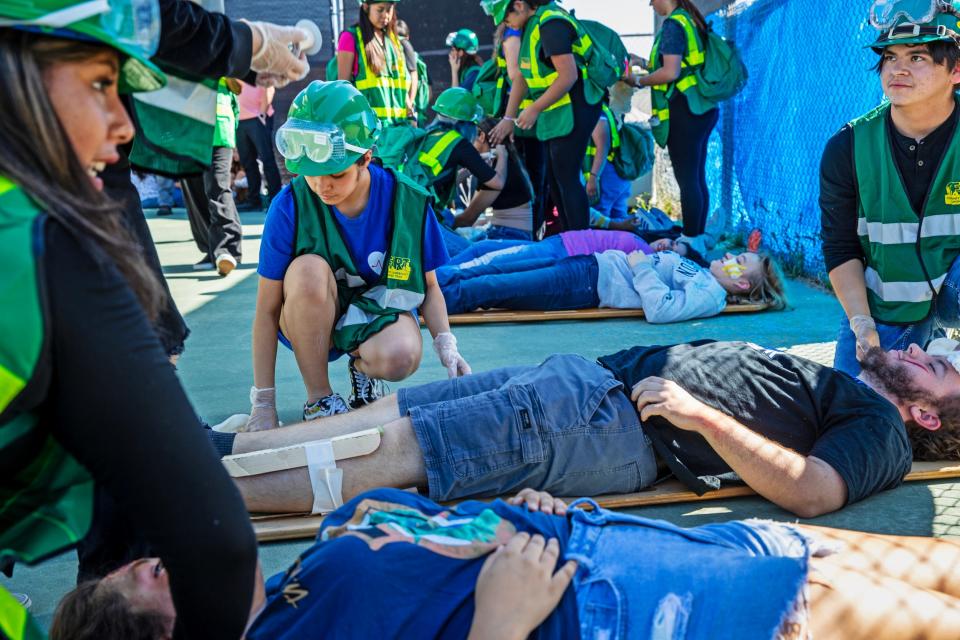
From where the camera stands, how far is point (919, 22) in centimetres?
313

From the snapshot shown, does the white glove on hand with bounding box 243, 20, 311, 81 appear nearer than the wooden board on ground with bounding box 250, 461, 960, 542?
Yes

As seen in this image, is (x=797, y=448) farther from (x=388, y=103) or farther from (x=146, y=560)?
(x=388, y=103)

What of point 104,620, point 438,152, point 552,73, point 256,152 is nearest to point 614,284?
point 552,73

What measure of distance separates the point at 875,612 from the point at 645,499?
1030 millimetres

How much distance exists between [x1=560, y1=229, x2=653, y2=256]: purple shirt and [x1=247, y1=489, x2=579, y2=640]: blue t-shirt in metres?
3.92

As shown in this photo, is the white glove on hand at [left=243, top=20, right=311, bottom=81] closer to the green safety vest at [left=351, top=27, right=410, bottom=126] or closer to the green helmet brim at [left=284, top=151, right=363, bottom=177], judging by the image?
the green helmet brim at [left=284, top=151, right=363, bottom=177]

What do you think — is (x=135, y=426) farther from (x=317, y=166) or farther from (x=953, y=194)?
(x=953, y=194)

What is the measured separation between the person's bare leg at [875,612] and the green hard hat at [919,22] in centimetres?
218

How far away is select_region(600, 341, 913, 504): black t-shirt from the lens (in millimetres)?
2400

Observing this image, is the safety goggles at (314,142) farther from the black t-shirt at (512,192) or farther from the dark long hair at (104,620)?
the black t-shirt at (512,192)

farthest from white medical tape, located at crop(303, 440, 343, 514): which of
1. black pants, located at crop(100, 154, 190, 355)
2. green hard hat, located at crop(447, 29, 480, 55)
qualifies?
green hard hat, located at crop(447, 29, 480, 55)

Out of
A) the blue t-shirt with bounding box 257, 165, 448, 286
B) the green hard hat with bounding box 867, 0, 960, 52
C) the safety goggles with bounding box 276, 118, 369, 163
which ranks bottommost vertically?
the blue t-shirt with bounding box 257, 165, 448, 286

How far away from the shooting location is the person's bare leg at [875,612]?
5.32 ft

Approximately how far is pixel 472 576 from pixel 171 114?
1020 millimetres
